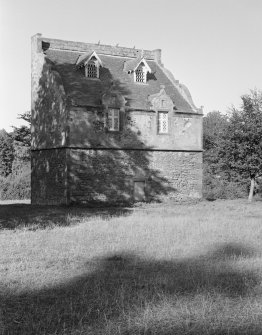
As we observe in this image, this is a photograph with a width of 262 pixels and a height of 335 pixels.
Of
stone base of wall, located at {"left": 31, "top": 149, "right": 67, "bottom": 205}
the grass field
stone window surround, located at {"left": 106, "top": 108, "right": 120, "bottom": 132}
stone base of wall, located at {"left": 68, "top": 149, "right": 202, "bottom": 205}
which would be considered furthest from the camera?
stone window surround, located at {"left": 106, "top": 108, "right": 120, "bottom": 132}

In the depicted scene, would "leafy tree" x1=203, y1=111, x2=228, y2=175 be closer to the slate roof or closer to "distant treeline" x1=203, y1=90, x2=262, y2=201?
"distant treeline" x1=203, y1=90, x2=262, y2=201

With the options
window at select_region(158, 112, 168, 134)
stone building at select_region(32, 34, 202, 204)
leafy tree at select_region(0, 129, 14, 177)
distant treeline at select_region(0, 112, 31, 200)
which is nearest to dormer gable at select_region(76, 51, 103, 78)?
stone building at select_region(32, 34, 202, 204)

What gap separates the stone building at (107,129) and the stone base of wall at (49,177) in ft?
0.21

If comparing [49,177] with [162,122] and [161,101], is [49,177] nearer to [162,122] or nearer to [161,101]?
[162,122]

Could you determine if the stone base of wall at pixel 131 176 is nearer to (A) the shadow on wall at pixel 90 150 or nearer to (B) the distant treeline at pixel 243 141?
(A) the shadow on wall at pixel 90 150

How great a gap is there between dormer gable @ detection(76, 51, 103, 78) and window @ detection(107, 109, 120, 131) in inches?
139

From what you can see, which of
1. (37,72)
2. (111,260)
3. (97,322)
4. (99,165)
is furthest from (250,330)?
(37,72)

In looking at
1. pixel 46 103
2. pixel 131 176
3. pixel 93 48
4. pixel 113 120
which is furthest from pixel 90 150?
pixel 93 48

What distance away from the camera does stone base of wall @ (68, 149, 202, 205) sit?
35.3 metres

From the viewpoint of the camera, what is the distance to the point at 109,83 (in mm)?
38531

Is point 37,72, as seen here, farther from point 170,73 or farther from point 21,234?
point 21,234

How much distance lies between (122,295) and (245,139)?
3269 cm

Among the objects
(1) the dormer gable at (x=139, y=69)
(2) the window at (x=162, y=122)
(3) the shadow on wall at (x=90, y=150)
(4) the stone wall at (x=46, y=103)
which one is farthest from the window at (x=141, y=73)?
(4) the stone wall at (x=46, y=103)

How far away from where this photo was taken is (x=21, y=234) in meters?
17.4
